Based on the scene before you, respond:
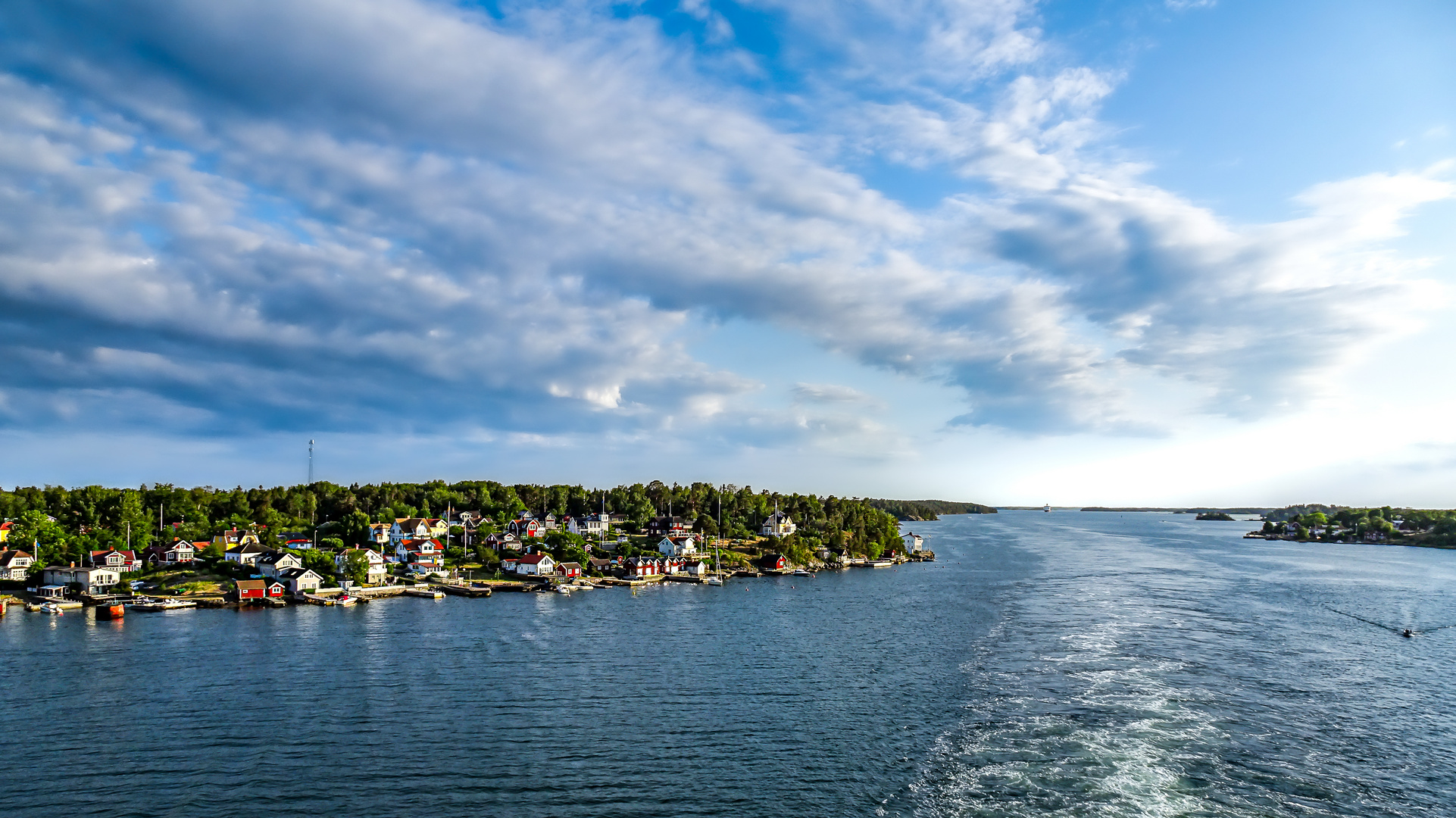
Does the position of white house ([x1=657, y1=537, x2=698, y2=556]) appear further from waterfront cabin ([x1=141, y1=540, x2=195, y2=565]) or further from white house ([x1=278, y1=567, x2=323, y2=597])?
waterfront cabin ([x1=141, y1=540, x2=195, y2=565])

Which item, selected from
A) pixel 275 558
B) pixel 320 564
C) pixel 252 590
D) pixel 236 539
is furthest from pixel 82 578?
pixel 320 564

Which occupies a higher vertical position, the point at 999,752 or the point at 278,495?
the point at 278,495

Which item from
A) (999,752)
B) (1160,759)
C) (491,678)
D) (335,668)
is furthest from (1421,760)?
(335,668)

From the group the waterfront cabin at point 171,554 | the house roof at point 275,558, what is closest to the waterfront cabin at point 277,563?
Result: the house roof at point 275,558

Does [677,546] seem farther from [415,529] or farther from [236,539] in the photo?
[236,539]

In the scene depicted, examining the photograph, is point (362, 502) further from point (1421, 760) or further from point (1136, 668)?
point (1421, 760)

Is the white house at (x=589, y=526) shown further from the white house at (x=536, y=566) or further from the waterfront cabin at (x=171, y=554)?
the waterfront cabin at (x=171, y=554)

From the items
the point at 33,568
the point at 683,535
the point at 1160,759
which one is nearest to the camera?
the point at 1160,759
